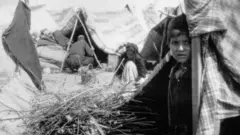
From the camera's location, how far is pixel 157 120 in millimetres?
2979

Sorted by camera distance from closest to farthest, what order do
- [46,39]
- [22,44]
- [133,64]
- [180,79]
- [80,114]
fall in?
[80,114] < [180,79] < [22,44] < [133,64] < [46,39]

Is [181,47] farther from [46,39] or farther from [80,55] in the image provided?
[46,39]

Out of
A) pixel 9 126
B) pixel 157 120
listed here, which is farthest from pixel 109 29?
pixel 157 120

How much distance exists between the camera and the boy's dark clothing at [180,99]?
2.56m

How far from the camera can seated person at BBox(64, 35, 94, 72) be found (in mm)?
10812

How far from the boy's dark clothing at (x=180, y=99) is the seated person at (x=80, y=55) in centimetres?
816

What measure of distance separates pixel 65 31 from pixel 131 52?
14.5ft


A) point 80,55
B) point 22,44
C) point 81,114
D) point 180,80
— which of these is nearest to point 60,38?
point 80,55

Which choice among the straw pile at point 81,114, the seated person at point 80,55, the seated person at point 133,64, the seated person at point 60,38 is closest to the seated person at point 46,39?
the seated person at point 60,38

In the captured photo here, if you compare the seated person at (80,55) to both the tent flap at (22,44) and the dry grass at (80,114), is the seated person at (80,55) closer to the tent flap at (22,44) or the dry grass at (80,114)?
the tent flap at (22,44)

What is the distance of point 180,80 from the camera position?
262cm

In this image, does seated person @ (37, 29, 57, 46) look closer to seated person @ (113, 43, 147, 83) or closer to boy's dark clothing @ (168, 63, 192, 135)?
seated person @ (113, 43, 147, 83)

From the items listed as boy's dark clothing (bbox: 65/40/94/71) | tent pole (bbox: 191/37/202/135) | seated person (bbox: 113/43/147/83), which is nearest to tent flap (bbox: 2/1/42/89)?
seated person (bbox: 113/43/147/83)

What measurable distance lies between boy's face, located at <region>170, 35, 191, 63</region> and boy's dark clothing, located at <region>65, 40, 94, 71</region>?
8346mm
